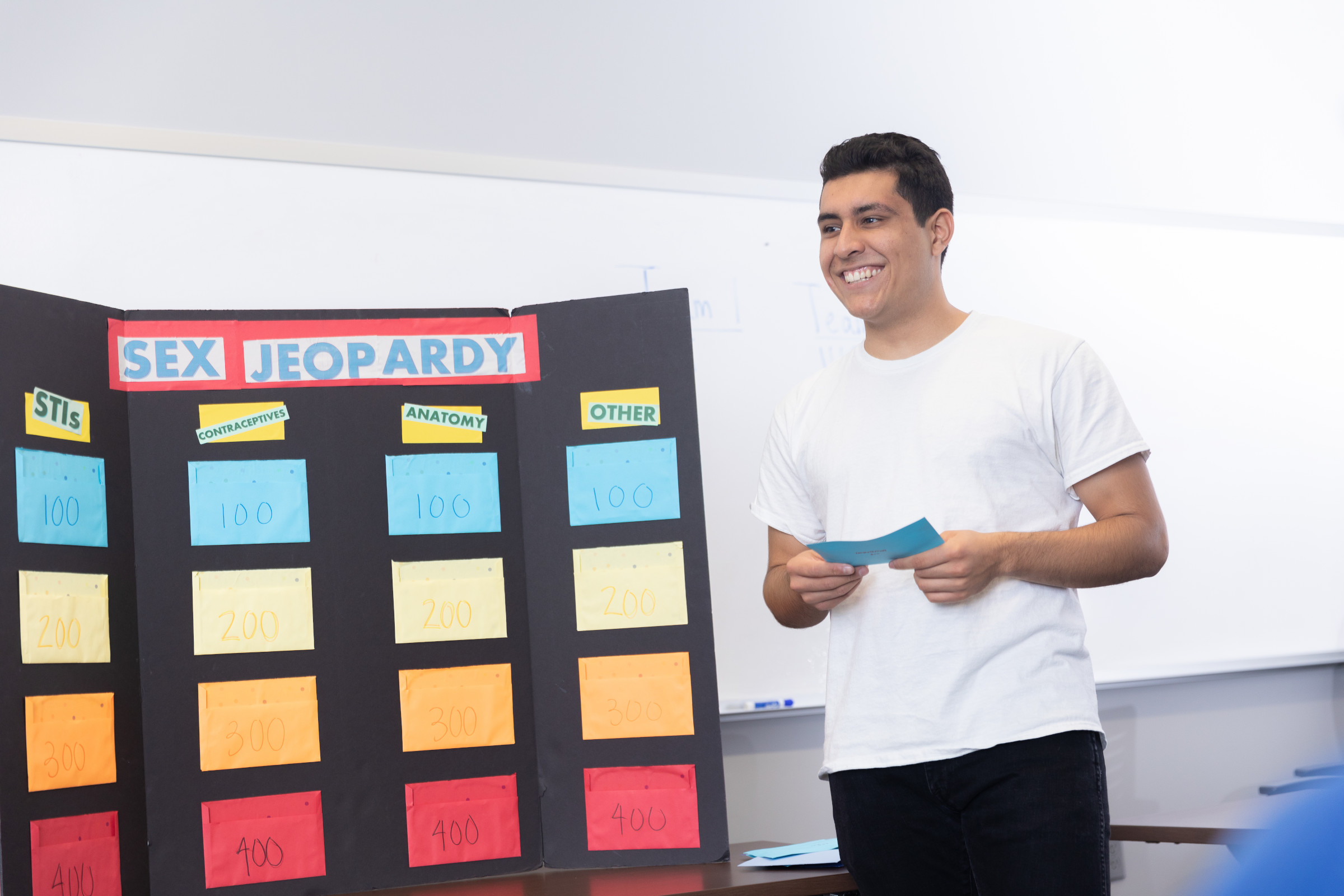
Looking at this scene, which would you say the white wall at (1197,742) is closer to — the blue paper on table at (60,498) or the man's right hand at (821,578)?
the man's right hand at (821,578)

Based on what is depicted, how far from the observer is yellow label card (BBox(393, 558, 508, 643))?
1.77 m

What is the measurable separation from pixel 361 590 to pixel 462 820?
16.1 inches

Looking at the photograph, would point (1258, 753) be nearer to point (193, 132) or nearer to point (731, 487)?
point (731, 487)

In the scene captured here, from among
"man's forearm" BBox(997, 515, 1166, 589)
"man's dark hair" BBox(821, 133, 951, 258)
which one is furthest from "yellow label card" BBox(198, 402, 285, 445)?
"man's forearm" BBox(997, 515, 1166, 589)

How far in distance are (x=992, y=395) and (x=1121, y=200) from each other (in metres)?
1.88

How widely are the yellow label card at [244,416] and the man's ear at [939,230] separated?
1.06 meters

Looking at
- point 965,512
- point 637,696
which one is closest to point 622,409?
point 637,696

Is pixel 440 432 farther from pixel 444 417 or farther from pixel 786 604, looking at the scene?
pixel 786 604

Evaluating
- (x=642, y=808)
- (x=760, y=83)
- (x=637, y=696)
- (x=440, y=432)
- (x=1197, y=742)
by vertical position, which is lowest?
(x=1197, y=742)

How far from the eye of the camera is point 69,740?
5.06ft

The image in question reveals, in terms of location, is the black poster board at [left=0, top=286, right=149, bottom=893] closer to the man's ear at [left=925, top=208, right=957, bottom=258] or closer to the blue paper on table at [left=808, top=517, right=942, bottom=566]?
the blue paper on table at [left=808, top=517, right=942, bottom=566]

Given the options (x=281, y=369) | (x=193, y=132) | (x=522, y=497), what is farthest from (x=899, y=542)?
(x=193, y=132)

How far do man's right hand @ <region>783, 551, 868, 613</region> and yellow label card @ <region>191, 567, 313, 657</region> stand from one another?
32.6 inches

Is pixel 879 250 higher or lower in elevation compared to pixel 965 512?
higher
